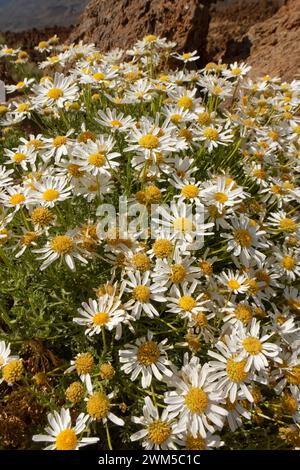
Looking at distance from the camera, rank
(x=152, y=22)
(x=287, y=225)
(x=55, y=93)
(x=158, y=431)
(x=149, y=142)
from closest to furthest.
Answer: (x=158, y=431)
(x=149, y=142)
(x=287, y=225)
(x=55, y=93)
(x=152, y=22)

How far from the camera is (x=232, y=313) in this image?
2.41 meters

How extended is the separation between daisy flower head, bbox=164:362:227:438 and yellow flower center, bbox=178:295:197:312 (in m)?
0.29

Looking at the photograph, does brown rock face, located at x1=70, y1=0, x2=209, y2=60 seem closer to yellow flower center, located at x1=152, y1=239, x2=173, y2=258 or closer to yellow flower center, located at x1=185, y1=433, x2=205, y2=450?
yellow flower center, located at x1=152, y1=239, x2=173, y2=258

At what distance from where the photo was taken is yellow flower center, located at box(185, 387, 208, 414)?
6.70 ft

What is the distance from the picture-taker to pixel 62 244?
7.43 ft

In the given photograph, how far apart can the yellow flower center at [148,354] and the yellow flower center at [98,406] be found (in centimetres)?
26

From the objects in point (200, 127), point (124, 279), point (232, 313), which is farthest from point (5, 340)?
point (200, 127)

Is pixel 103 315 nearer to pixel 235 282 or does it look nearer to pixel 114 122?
pixel 235 282

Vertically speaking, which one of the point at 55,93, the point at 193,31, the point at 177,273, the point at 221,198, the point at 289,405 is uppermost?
the point at 193,31

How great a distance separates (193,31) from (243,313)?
4973mm

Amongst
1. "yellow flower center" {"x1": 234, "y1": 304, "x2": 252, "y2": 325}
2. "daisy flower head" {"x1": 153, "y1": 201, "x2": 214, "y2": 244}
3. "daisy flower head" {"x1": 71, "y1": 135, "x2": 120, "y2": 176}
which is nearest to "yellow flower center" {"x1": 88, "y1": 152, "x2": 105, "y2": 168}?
"daisy flower head" {"x1": 71, "y1": 135, "x2": 120, "y2": 176}

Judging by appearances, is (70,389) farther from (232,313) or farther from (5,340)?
(232,313)

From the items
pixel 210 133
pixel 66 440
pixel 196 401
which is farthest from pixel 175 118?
pixel 66 440
